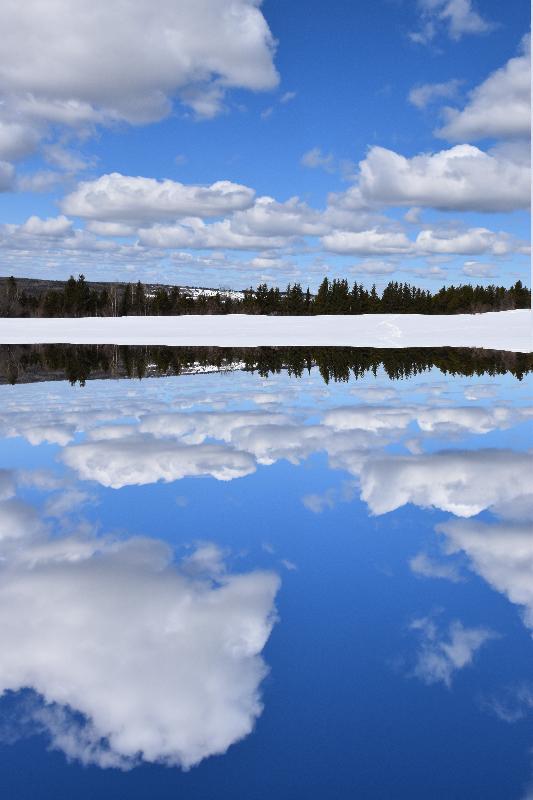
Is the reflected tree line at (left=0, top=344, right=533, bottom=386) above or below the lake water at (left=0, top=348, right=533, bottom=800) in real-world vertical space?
above

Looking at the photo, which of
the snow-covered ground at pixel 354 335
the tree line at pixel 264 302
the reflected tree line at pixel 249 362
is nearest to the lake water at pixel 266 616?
the reflected tree line at pixel 249 362

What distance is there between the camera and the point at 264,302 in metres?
105

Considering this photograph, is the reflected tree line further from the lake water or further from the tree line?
the tree line

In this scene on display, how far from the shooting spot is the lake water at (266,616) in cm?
246

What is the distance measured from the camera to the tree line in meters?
96.2

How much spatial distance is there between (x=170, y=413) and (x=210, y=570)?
6.03 m

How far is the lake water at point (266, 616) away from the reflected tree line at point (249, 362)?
7783 mm

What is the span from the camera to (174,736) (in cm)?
260

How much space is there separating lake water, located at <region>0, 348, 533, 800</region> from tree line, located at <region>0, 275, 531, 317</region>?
301 ft

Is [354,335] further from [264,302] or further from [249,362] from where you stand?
[264,302]

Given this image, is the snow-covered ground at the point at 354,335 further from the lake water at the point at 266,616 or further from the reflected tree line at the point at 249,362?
the lake water at the point at 266,616

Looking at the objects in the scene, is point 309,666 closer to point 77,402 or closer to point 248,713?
point 248,713

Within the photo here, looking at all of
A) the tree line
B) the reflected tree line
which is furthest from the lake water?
the tree line

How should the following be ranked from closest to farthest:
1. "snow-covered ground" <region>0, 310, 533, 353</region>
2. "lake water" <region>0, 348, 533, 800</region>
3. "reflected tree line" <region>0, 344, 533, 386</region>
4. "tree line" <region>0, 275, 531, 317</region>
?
"lake water" <region>0, 348, 533, 800</region>
"reflected tree line" <region>0, 344, 533, 386</region>
"snow-covered ground" <region>0, 310, 533, 353</region>
"tree line" <region>0, 275, 531, 317</region>
